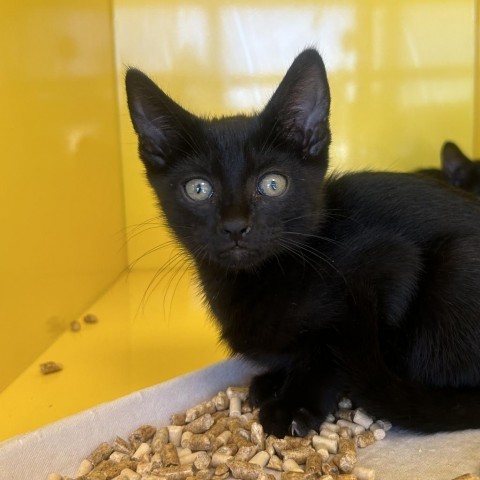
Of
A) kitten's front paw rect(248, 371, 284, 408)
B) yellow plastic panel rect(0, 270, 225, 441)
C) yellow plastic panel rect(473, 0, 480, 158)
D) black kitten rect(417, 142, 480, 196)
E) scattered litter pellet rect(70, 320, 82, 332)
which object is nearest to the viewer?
kitten's front paw rect(248, 371, 284, 408)

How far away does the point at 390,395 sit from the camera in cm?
106

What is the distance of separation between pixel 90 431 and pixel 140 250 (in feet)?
4.56

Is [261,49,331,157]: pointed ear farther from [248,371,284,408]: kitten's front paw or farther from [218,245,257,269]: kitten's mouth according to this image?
[248,371,284,408]: kitten's front paw

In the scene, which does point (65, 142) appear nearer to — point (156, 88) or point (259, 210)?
point (156, 88)

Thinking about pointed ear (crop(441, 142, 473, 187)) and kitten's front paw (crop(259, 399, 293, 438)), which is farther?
Result: pointed ear (crop(441, 142, 473, 187))

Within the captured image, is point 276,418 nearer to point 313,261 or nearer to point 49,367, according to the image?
point 313,261

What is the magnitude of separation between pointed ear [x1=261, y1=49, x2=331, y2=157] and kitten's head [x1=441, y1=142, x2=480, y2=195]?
1.28 m

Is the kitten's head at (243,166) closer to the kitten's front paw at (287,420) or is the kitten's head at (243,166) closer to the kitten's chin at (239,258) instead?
the kitten's chin at (239,258)

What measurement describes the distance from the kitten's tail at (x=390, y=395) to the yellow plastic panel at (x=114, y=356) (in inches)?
21.6

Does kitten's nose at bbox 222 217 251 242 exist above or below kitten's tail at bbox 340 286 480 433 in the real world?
above

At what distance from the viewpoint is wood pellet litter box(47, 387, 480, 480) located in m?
1.02

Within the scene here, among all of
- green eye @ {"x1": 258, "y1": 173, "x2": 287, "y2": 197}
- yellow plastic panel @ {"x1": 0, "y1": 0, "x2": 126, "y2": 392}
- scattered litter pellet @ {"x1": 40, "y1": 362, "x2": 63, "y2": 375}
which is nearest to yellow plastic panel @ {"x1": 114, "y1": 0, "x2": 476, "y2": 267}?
yellow plastic panel @ {"x1": 0, "y1": 0, "x2": 126, "y2": 392}

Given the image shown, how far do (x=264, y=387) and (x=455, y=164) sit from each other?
145cm

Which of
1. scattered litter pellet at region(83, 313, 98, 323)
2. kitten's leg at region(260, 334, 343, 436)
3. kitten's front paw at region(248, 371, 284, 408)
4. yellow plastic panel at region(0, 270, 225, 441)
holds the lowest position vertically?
yellow plastic panel at region(0, 270, 225, 441)
